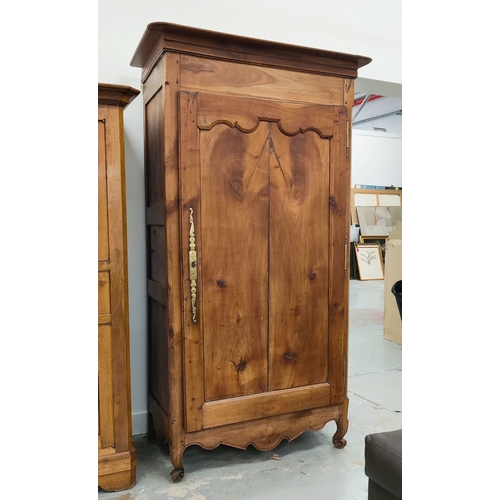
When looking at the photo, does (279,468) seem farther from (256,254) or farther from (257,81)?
(257,81)

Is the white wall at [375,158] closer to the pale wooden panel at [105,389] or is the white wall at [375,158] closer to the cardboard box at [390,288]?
the cardboard box at [390,288]

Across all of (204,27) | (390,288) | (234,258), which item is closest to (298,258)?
(234,258)

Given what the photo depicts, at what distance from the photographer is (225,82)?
2.14m

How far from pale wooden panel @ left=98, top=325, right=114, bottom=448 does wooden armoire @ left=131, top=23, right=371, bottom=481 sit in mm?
Result: 267

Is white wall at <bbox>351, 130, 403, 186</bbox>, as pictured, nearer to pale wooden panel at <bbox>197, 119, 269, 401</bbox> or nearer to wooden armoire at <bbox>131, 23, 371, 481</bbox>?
wooden armoire at <bbox>131, 23, 371, 481</bbox>

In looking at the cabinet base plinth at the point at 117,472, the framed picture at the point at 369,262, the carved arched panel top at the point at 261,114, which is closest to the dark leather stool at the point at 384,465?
the cabinet base plinth at the point at 117,472

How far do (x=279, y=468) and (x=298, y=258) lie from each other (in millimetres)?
1057

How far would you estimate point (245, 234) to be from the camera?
2238 mm

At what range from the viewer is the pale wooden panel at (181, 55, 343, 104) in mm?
2084
